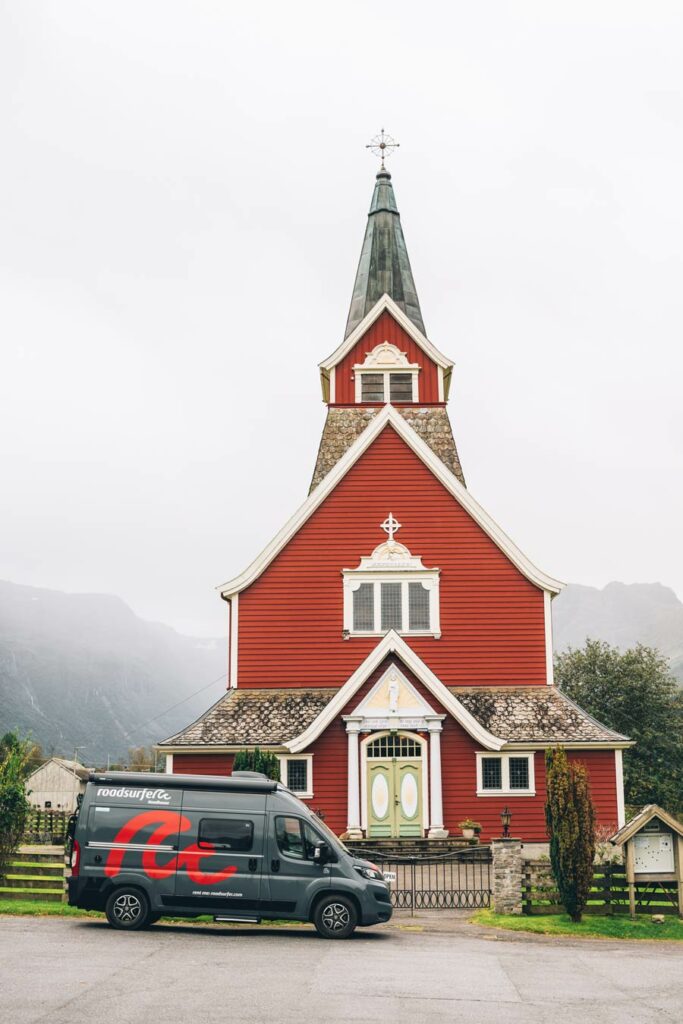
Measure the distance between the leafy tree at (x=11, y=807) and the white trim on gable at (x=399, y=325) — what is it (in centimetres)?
1820

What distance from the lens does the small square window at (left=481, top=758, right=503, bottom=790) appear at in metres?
28.3

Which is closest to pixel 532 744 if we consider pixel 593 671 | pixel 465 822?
pixel 465 822

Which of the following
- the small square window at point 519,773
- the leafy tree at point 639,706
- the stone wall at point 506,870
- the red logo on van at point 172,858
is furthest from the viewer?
the leafy tree at point 639,706

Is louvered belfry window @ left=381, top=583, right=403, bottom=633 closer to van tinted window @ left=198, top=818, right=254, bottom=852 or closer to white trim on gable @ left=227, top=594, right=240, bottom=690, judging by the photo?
white trim on gable @ left=227, top=594, right=240, bottom=690

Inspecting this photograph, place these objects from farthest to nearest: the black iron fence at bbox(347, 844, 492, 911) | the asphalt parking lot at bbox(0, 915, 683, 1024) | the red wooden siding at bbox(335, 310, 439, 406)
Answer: the red wooden siding at bbox(335, 310, 439, 406)
the black iron fence at bbox(347, 844, 492, 911)
the asphalt parking lot at bbox(0, 915, 683, 1024)

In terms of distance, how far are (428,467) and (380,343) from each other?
18.8ft

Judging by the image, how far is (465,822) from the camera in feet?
90.6

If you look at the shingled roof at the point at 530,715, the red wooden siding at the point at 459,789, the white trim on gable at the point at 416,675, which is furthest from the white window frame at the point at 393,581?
the red wooden siding at the point at 459,789

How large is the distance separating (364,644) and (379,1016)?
19.4m

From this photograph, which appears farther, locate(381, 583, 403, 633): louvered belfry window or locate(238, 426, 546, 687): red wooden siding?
locate(381, 583, 403, 633): louvered belfry window

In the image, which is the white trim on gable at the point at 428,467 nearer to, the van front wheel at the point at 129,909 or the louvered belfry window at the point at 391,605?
the louvered belfry window at the point at 391,605

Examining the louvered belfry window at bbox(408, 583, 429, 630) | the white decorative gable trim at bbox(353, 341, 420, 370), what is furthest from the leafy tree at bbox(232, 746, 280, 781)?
the white decorative gable trim at bbox(353, 341, 420, 370)

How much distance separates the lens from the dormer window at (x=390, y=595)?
30391mm

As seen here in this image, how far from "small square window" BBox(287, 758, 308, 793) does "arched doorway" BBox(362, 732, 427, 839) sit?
1.63 m
